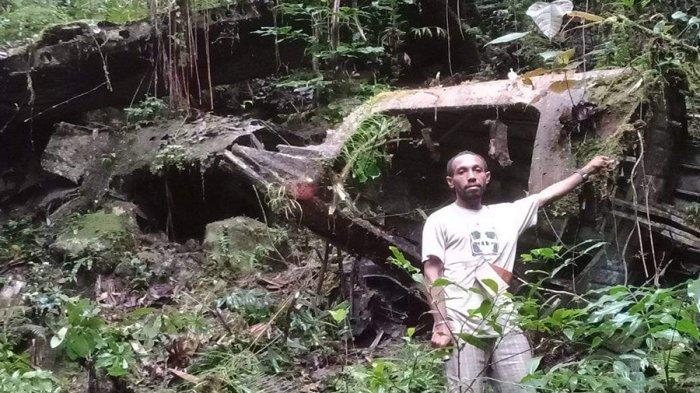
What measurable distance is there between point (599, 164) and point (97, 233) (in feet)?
17.9

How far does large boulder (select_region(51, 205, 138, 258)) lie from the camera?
22.6ft

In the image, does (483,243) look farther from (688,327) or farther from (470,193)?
(688,327)

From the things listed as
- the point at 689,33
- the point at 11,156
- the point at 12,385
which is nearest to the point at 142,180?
the point at 11,156

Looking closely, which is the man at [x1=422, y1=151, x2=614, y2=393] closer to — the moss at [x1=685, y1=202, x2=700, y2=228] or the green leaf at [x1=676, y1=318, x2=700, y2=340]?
the moss at [x1=685, y1=202, x2=700, y2=228]

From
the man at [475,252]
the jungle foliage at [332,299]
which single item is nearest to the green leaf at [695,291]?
the jungle foliage at [332,299]

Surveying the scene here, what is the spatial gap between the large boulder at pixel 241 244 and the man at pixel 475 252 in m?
3.46

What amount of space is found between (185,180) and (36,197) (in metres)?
2.18

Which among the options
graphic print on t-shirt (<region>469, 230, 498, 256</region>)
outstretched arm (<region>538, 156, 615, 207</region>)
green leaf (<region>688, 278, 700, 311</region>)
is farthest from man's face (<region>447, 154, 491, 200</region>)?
green leaf (<region>688, 278, 700, 311</region>)

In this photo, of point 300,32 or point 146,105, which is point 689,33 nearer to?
point 300,32

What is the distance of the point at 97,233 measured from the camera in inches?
278

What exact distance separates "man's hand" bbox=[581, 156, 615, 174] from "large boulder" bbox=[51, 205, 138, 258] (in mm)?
5160

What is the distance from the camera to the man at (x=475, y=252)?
337 cm

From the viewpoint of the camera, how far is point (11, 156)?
8.76 metres

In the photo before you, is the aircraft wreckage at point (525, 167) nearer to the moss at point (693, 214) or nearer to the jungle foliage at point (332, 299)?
the moss at point (693, 214)
